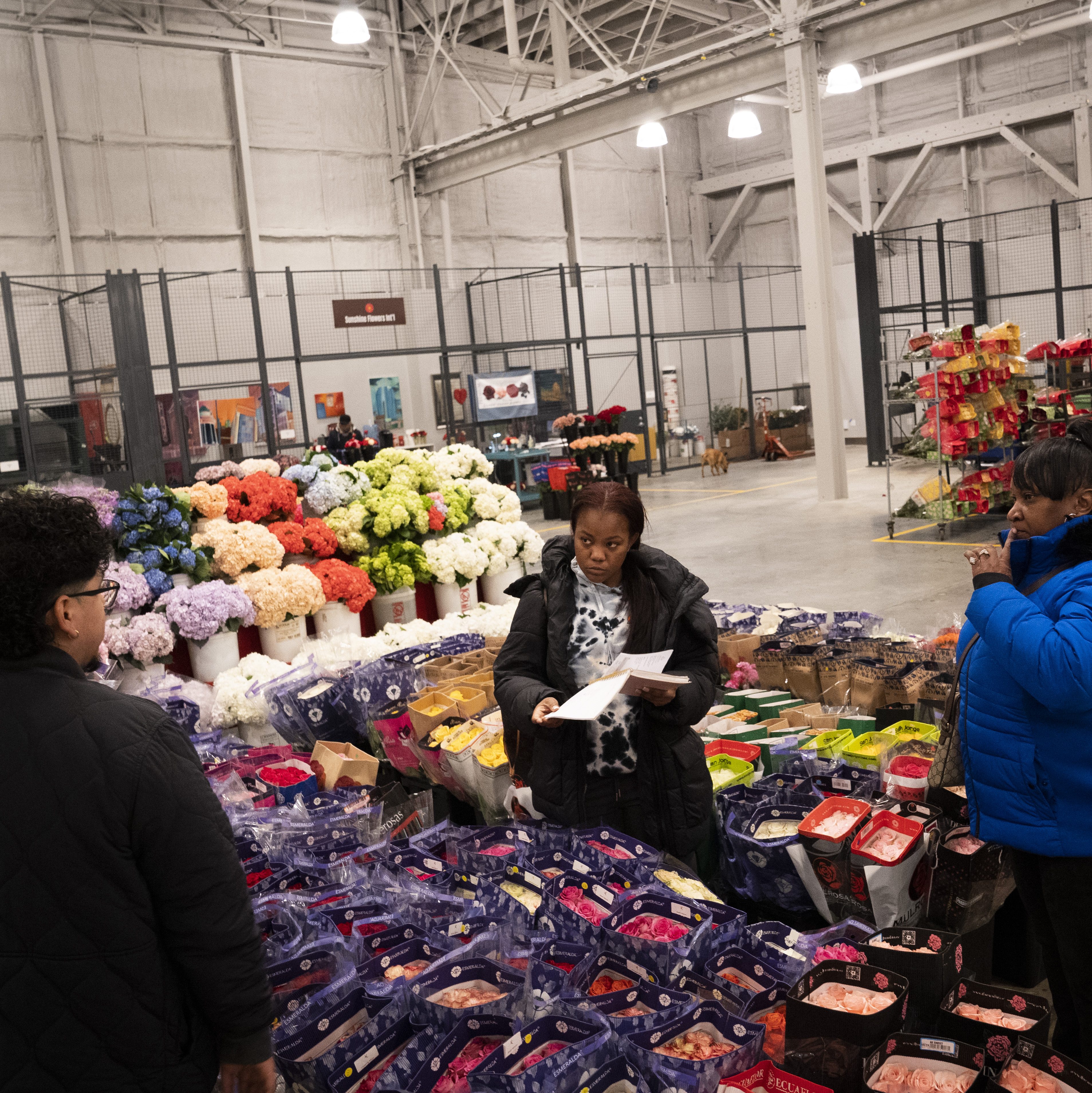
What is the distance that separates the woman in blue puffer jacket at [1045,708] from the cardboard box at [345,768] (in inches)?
85.1

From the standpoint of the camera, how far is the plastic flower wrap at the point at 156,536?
500 cm

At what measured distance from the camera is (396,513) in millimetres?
5711

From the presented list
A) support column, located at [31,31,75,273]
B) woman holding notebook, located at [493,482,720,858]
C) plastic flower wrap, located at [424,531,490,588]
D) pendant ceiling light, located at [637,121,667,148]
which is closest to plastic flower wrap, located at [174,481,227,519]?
plastic flower wrap, located at [424,531,490,588]

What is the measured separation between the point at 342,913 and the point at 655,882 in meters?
0.74

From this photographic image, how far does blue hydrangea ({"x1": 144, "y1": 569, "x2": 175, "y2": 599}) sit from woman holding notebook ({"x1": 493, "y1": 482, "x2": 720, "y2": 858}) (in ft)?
9.08

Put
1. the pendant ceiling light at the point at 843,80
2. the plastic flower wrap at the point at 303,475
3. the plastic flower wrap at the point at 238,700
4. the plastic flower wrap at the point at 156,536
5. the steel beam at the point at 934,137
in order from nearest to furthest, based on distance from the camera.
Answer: the plastic flower wrap at the point at 238,700, the plastic flower wrap at the point at 156,536, the plastic flower wrap at the point at 303,475, the pendant ceiling light at the point at 843,80, the steel beam at the point at 934,137

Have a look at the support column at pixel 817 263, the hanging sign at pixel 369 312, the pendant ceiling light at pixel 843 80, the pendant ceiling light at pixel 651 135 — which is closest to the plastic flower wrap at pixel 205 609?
the support column at pixel 817 263

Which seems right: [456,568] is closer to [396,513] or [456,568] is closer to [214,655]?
[396,513]

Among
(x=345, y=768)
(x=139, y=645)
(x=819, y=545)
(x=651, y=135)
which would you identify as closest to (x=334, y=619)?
(x=139, y=645)

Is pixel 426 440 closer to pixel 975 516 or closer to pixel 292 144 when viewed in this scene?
pixel 292 144

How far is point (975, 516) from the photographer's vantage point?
10.8 metres

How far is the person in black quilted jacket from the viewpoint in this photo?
1.38m

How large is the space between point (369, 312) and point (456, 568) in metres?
8.89

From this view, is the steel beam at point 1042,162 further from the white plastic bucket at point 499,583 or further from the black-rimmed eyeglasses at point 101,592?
the black-rimmed eyeglasses at point 101,592
